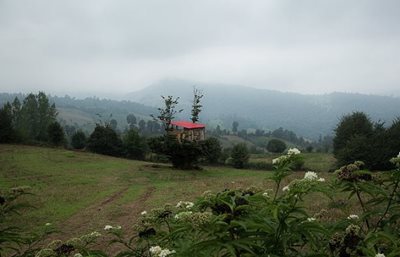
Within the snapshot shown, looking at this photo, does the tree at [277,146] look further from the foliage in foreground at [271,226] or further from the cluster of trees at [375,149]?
the foliage in foreground at [271,226]

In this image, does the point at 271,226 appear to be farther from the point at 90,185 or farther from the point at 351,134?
the point at 351,134

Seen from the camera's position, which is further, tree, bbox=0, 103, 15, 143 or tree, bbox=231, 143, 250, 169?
tree, bbox=0, 103, 15, 143

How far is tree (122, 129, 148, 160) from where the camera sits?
81.7 meters

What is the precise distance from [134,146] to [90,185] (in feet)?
127

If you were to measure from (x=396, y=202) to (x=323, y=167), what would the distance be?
76.2 m

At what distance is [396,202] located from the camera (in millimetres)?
4883

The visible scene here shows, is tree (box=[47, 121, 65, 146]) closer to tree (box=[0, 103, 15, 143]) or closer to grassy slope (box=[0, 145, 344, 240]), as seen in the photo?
tree (box=[0, 103, 15, 143])

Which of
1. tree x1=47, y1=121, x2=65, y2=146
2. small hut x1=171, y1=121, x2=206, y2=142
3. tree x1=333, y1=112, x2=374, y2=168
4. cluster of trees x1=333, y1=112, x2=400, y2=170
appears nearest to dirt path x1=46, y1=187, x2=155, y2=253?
small hut x1=171, y1=121, x2=206, y2=142

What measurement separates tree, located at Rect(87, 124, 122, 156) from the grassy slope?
12.3 metres

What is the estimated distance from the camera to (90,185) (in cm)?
4312

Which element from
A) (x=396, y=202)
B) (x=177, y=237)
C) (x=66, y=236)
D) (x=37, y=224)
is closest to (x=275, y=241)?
(x=177, y=237)

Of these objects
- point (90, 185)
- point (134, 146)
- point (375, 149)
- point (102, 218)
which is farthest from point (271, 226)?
point (134, 146)

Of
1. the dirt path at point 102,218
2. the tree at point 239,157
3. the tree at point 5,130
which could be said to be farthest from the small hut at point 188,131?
the dirt path at point 102,218

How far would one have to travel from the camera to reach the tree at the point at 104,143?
80562 millimetres
